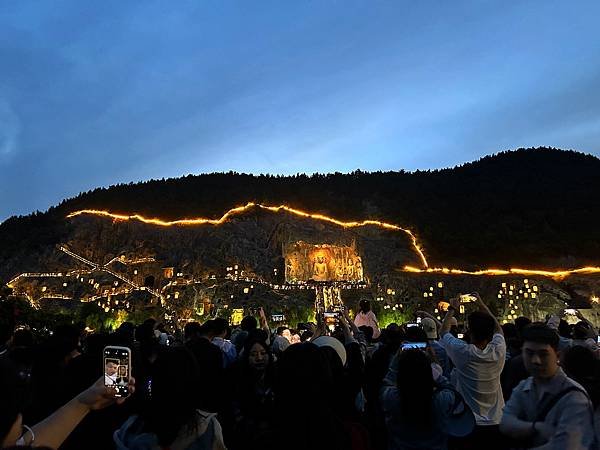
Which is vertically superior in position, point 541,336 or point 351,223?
point 351,223

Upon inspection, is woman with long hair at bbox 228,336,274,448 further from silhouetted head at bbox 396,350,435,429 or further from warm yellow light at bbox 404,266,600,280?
warm yellow light at bbox 404,266,600,280

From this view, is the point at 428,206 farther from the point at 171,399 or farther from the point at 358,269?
the point at 171,399

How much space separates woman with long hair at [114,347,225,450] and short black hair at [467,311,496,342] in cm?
266

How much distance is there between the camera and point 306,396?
6.88 feet

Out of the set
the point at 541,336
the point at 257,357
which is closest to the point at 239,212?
the point at 257,357

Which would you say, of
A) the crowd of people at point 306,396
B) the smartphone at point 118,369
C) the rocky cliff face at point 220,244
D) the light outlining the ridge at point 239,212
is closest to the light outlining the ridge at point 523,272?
the light outlining the ridge at point 239,212

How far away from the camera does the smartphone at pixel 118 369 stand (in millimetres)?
2117

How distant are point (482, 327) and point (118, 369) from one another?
3.16 metres

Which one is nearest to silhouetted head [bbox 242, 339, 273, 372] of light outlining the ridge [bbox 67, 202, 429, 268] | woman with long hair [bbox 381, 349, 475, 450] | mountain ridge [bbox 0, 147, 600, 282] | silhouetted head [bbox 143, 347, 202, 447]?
woman with long hair [bbox 381, 349, 475, 450]

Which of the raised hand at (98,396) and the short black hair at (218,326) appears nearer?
the raised hand at (98,396)

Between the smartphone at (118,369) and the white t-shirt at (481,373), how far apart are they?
285 centimetres

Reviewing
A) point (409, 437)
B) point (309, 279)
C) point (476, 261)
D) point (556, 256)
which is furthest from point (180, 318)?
point (556, 256)

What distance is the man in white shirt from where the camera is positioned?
12.9 feet

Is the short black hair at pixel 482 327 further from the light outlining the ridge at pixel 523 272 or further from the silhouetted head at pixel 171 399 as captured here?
the light outlining the ridge at pixel 523 272
